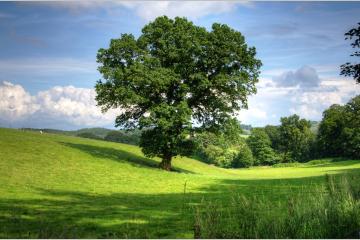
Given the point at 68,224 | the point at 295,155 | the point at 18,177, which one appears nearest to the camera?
the point at 68,224

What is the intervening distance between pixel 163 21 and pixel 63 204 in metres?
33.1

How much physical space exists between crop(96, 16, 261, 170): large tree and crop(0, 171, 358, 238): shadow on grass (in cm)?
2038

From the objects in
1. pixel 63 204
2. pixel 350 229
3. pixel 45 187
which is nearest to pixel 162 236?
pixel 350 229

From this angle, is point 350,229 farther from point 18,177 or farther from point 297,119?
point 297,119

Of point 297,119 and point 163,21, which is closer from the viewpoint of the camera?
point 163,21

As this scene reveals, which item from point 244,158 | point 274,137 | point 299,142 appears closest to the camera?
point 244,158

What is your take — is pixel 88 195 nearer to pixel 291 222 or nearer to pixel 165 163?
pixel 291 222

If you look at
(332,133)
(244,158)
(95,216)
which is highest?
(332,133)

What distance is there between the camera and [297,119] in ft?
516

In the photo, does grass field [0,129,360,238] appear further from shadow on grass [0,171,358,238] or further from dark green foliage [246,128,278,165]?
dark green foliage [246,128,278,165]

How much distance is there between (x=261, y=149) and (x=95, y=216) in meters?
134

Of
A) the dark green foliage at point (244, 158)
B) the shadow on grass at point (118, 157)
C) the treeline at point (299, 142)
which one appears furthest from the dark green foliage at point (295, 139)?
the shadow on grass at point (118, 157)

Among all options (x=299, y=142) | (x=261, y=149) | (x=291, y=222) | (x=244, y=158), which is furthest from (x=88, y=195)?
(x=299, y=142)

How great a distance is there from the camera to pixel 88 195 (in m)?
28.3
